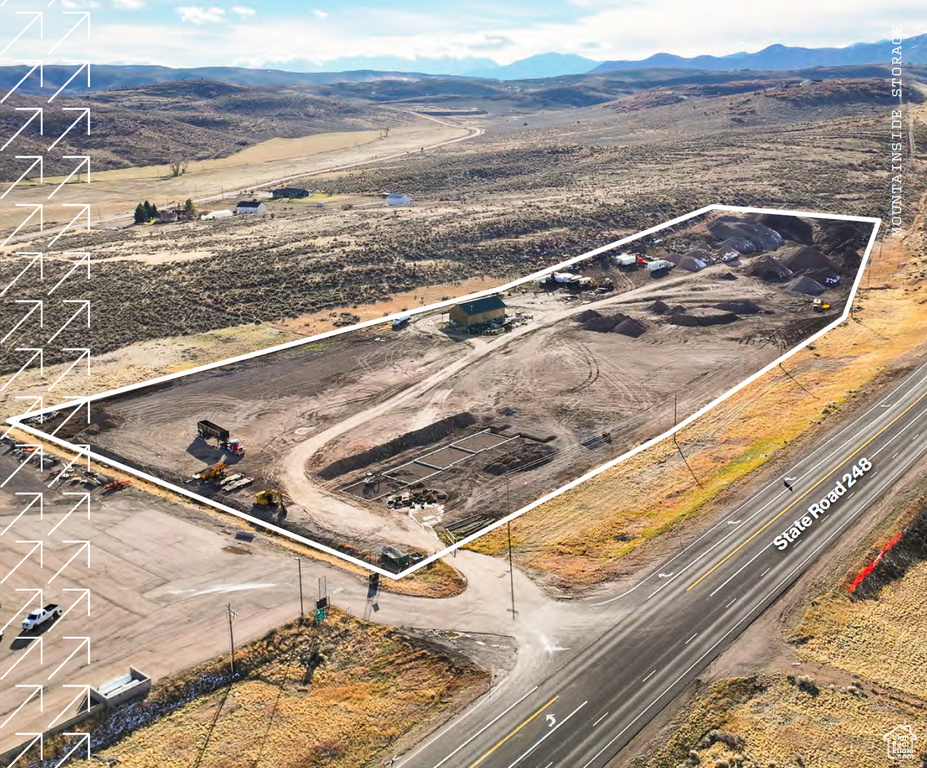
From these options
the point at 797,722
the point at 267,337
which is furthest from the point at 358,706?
the point at 267,337

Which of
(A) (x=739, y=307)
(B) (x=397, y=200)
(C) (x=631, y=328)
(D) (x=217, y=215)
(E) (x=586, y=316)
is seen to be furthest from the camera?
(B) (x=397, y=200)

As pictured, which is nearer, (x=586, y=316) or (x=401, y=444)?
(x=401, y=444)

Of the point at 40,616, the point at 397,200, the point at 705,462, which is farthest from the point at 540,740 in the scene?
the point at 397,200

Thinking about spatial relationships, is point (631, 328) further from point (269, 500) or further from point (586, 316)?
point (269, 500)

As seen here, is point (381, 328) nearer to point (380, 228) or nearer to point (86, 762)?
point (380, 228)

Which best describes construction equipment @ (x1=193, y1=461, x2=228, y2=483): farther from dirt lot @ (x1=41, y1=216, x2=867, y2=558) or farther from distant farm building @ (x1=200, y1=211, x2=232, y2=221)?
distant farm building @ (x1=200, y1=211, x2=232, y2=221)

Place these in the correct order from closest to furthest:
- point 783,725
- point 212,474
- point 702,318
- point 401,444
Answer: point 783,725 < point 212,474 < point 401,444 < point 702,318
